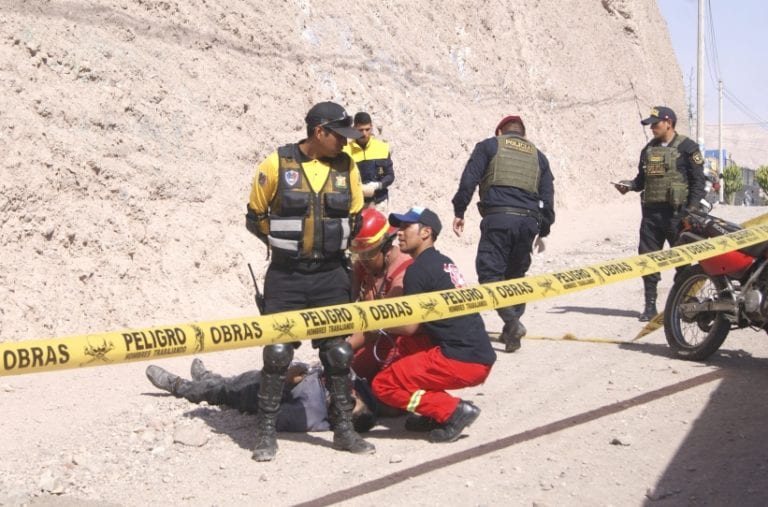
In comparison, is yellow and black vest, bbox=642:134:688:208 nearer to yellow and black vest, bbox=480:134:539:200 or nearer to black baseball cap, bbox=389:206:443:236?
yellow and black vest, bbox=480:134:539:200

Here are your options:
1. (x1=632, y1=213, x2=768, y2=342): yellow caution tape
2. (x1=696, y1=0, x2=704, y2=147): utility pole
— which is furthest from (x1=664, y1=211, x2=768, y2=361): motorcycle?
(x1=696, y1=0, x2=704, y2=147): utility pole

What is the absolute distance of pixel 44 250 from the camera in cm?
912

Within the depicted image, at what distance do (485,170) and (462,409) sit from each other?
3.03 meters

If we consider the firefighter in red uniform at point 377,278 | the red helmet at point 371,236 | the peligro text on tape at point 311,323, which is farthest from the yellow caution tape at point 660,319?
the red helmet at point 371,236

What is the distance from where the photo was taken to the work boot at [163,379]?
22.8 feet

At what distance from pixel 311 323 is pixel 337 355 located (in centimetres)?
98

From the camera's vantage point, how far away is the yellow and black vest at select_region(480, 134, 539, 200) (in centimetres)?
829

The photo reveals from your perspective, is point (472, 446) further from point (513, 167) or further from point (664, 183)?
point (664, 183)

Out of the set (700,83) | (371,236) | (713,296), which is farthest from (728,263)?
(700,83)

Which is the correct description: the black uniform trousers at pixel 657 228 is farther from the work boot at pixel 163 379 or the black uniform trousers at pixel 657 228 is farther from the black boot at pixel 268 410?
the black boot at pixel 268 410

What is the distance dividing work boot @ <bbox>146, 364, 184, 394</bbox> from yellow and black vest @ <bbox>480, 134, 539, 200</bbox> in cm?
306

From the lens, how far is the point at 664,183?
9.77m

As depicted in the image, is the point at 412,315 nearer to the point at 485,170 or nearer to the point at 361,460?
the point at 361,460

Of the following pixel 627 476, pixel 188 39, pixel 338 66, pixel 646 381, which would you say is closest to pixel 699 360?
pixel 646 381
